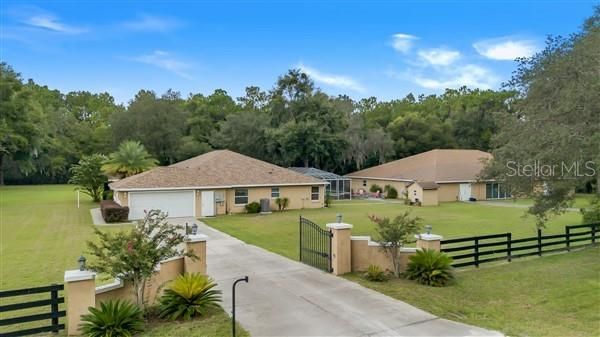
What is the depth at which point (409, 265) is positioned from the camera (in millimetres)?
10562

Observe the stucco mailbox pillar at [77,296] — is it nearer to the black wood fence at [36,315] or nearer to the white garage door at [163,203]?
the black wood fence at [36,315]

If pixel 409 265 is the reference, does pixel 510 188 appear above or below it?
above

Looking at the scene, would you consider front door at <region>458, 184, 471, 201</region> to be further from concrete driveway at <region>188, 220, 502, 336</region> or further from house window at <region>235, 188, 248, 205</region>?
concrete driveway at <region>188, 220, 502, 336</region>

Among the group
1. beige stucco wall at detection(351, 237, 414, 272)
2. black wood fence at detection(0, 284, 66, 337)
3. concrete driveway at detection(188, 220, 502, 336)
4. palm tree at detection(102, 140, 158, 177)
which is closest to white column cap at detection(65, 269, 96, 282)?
black wood fence at detection(0, 284, 66, 337)

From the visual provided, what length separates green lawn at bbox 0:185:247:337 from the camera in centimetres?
710

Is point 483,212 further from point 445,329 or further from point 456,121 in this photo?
point 456,121

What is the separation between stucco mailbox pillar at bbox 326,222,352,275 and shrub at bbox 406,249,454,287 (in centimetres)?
161

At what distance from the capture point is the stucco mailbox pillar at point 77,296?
268 inches

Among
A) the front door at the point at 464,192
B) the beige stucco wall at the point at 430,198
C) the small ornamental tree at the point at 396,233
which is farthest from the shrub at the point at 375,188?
the small ornamental tree at the point at 396,233

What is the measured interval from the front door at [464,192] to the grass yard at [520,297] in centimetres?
2581

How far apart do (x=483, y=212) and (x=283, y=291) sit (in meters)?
22.9

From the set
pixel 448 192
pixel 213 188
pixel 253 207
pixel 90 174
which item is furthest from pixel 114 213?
pixel 448 192

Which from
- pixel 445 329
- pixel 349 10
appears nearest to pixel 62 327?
pixel 445 329

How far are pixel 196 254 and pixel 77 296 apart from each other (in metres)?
2.82
